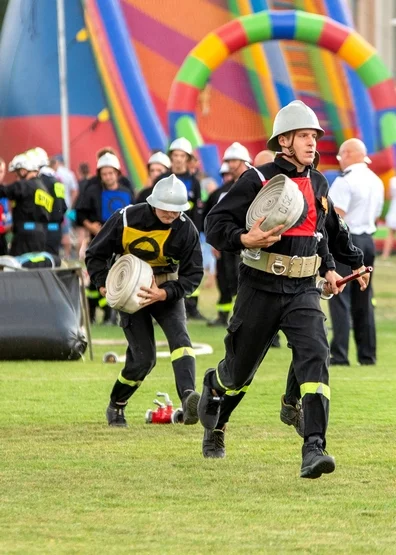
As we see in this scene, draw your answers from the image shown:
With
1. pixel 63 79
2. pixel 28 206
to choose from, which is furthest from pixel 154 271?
pixel 63 79

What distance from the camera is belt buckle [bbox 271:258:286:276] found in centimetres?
755

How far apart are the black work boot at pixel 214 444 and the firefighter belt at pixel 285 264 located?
123 cm

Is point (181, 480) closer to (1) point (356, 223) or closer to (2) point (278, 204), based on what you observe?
(2) point (278, 204)

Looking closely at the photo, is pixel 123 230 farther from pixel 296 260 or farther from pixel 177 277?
pixel 296 260

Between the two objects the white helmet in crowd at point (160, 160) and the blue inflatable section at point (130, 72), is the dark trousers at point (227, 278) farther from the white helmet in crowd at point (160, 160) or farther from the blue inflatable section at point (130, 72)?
the blue inflatable section at point (130, 72)

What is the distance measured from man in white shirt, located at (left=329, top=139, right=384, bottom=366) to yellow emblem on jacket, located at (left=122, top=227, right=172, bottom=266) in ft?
13.0

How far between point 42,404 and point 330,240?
3600 mm

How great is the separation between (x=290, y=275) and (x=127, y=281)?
187 centimetres

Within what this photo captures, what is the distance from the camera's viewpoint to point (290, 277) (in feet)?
25.0

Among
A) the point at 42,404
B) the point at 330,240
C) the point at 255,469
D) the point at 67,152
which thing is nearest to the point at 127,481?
the point at 255,469

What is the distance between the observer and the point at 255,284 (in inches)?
304

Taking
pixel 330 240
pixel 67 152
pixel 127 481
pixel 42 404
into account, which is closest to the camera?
pixel 127 481

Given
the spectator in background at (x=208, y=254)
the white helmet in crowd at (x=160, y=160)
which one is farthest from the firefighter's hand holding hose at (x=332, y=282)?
the spectator in background at (x=208, y=254)

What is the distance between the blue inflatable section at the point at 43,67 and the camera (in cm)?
2902
